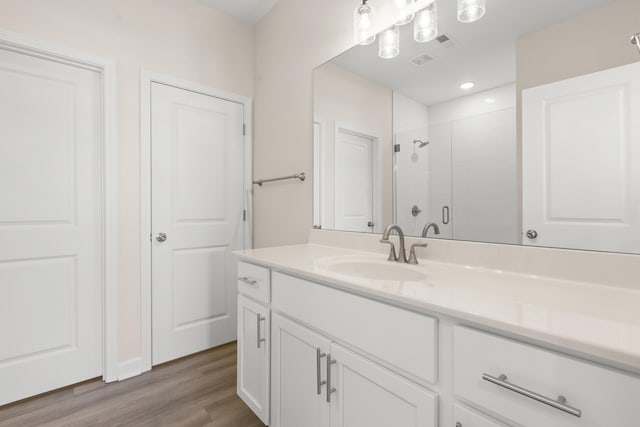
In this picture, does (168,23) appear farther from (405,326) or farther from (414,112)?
(405,326)

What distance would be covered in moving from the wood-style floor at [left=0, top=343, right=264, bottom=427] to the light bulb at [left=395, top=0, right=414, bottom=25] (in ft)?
6.94

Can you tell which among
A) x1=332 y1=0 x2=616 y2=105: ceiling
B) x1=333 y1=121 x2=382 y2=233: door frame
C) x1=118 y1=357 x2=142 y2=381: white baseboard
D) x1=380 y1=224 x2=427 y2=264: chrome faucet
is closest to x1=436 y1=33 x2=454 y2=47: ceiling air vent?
x1=332 y1=0 x2=616 y2=105: ceiling

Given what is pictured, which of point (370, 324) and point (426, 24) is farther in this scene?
point (426, 24)

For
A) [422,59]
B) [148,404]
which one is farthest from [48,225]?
[422,59]

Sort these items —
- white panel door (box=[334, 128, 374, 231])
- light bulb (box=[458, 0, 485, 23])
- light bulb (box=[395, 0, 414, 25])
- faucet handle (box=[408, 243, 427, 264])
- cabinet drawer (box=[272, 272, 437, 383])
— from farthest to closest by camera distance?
white panel door (box=[334, 128, 374, 231]) < light bulb (box=[395, 0, 414, 25]) < faucet handle (box=[408, 243, 427, 264]) < light bulb (box=[458, 0, 485, 23]) < cabinet drawer (box=[272, 272, 437, 383])

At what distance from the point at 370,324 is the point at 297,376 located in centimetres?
49

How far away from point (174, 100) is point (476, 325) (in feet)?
7.63

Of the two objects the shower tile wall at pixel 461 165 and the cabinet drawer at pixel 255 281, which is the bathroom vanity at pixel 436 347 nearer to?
the cabinet drawer at pixel 255 281

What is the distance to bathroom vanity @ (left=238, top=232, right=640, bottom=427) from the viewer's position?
554 millimetres

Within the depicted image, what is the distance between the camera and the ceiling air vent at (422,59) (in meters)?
1.41

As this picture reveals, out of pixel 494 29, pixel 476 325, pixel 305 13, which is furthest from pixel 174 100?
pixel 476 325

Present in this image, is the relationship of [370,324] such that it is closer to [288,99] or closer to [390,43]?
[390,43]

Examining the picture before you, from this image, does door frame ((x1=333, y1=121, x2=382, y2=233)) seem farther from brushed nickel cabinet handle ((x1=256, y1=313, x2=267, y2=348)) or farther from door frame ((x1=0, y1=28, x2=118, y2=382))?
door frame ((x1=0, y1=28, x2=118, y2=382))

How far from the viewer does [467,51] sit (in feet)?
4.18
